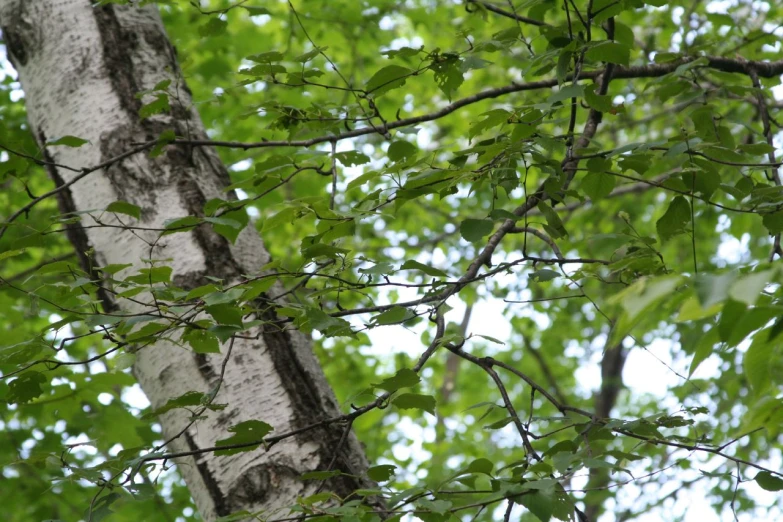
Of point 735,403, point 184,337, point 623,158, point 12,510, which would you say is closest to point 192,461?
point 184,337

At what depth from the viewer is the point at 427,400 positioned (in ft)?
3.74

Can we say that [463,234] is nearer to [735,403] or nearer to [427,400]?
[427,400]

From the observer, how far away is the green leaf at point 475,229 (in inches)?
46.7

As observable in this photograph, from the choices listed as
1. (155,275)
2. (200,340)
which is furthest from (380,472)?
(155,275)

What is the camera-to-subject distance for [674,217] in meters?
1.38

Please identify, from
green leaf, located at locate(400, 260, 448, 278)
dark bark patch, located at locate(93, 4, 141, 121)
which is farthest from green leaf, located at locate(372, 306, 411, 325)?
dark bark patch, located at locate(93, 4, 141, 121)

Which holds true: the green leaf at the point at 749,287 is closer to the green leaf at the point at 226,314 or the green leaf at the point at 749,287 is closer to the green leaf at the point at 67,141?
the green leaf at the point at 226,314

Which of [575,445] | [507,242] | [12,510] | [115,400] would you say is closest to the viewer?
[575,445]

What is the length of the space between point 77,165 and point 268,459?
0.92 m

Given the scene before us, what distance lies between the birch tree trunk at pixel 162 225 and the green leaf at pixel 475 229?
0.46 m

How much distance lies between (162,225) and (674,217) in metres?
1.10

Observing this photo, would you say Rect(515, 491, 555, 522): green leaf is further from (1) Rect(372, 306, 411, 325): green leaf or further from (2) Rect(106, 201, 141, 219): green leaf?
(2) Rect(106, 201, 141, 219): green leaf

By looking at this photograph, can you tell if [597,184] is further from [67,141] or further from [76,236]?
[76,236]

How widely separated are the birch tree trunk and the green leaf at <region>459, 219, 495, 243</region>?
461mm
